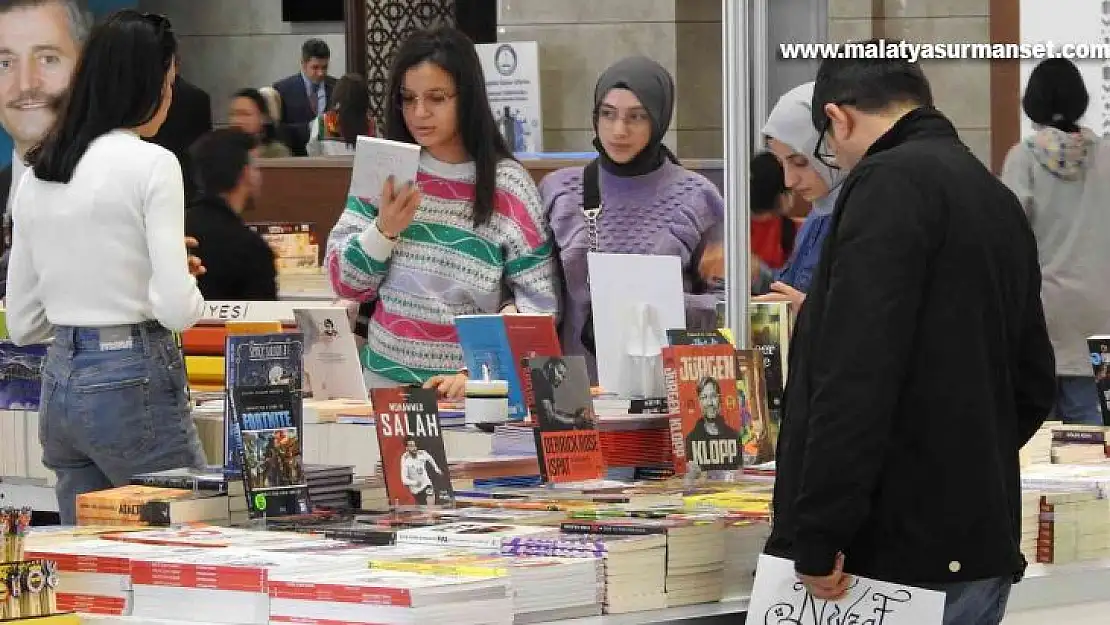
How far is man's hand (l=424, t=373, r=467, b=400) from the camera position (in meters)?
4.20

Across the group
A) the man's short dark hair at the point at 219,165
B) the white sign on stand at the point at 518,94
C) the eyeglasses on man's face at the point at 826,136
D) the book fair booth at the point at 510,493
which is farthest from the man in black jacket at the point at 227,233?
the white sign on stand at the point at 518,94

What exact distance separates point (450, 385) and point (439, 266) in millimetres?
522

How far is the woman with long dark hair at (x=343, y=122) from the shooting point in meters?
10.7

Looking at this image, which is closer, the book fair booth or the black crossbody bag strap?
the book fair booth

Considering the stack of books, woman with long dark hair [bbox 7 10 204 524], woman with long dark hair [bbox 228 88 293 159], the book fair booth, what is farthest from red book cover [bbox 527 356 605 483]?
woman with long dark hair [bbox 228 88 293 159]

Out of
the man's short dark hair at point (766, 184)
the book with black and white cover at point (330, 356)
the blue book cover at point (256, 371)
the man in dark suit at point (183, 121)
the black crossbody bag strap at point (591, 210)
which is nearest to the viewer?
the blue book cover at point (256, 371)

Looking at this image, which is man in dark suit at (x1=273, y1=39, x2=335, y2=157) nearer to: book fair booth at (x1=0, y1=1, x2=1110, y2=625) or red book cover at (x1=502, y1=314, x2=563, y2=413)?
book fair booth at (x1=0, y1=1, x2=1110, y2=625)

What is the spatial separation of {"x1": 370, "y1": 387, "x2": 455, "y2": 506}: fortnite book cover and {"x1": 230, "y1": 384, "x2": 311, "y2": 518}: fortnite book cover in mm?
148

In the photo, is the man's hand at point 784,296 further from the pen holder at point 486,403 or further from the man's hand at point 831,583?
the man's hand at point 831,583

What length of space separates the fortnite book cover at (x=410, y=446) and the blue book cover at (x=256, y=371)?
138mm

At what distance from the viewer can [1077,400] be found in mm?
5793

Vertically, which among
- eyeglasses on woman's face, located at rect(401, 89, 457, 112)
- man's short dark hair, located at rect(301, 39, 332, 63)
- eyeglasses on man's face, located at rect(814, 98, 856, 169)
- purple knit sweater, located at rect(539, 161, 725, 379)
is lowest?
purple knit sweater, located at rect(539, 161, 725, 379)

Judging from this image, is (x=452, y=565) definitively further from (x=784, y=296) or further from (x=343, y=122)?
(x=343, y=122)

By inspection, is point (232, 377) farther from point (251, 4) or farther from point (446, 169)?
point (251, 4)
